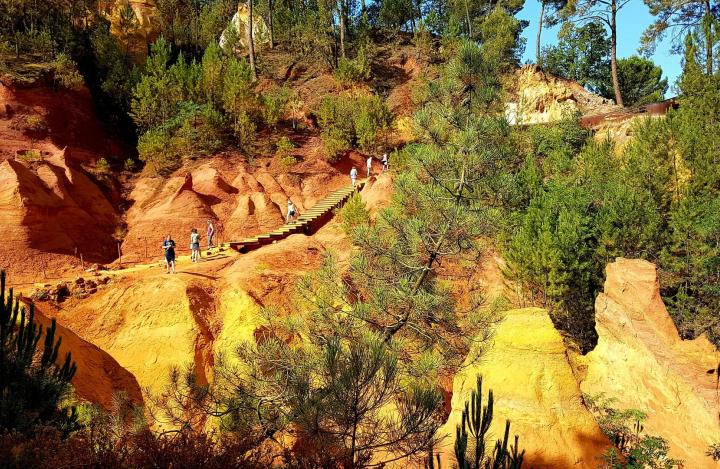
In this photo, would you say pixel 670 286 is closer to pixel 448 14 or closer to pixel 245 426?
pixel 245 426

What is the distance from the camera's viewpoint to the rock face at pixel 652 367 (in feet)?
40.8

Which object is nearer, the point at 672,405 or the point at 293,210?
the point at 672,405

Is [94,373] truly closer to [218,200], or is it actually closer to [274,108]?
[218,200]

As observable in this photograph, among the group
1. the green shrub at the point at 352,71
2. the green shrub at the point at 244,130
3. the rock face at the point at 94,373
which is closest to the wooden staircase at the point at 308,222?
the green shrub at the point at 244,130

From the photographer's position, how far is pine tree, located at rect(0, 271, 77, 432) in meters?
6.89

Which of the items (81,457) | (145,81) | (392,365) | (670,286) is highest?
(145,81)

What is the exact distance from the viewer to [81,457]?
6223 mm

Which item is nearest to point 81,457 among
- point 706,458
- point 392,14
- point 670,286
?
point 706,458

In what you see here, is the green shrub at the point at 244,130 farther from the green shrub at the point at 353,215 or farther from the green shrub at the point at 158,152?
the green shrub at the point at 353,215

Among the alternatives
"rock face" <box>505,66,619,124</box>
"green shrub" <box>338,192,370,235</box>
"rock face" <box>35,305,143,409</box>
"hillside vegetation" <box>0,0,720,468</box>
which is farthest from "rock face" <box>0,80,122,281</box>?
"rock face" <box>505,66,619,124</box>

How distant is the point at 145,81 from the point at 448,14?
1486 inches

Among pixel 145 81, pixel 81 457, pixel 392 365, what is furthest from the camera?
pixel 145 81

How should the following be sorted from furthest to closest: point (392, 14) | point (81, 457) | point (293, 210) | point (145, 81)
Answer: point (392, 14), point (145, 81), point (293, 210), point (81, 457)

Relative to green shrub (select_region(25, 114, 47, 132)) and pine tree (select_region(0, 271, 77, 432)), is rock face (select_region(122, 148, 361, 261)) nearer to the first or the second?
green shrub (select_region(25, 114, 47, 132))
